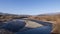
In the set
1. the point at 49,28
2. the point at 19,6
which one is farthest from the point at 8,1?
the point at 49,28

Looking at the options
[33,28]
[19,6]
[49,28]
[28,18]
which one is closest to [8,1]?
[19,6]

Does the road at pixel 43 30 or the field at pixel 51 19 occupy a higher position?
the field at pixel 51 19

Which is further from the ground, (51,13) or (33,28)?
(51,13)

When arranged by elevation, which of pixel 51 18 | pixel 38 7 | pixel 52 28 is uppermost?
pixel 38 7

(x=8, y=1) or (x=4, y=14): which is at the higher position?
(x=8, y=1)

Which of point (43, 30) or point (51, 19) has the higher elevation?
point (51, 19)

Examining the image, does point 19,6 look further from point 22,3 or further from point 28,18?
point 28,18

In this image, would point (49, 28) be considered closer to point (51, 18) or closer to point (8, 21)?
point (51, 18)

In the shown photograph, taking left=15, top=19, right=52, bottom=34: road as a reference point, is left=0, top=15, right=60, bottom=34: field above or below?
above
